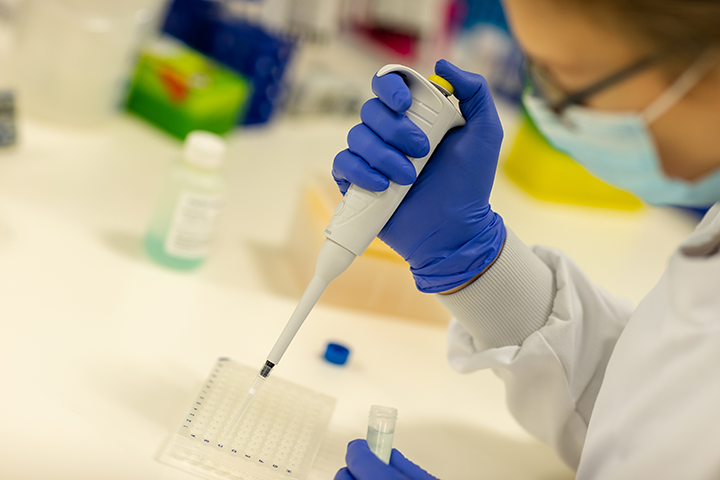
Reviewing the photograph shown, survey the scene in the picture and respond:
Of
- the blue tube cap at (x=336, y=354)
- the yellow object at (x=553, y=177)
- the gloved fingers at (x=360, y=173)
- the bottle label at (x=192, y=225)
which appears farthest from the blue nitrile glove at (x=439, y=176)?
the yellow object at (x=553, y=177)

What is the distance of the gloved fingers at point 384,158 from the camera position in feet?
2.28

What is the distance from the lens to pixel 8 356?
0.71 metres

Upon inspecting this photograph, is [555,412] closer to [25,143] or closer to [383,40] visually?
[25,143]

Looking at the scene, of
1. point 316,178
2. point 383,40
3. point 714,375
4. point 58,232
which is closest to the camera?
point 714,375

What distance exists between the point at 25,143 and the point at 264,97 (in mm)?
573

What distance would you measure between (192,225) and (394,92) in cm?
42

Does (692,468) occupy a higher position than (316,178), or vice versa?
(692,468)

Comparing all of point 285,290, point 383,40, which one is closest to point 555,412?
point 285,290

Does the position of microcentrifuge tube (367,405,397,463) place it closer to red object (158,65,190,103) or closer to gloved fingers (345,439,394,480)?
gloved fingers (345,439,394,480)

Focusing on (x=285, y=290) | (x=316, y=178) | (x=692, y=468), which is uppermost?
(x=692, y=468)

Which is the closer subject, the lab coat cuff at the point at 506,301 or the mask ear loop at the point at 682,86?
the mask ear loop at the point at 682,86

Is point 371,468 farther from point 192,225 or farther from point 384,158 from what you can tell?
point 192,225

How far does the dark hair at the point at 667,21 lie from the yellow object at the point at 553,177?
105 cm

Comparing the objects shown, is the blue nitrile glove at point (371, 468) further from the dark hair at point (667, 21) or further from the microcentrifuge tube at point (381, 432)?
the dark hair at point (667, 21)
